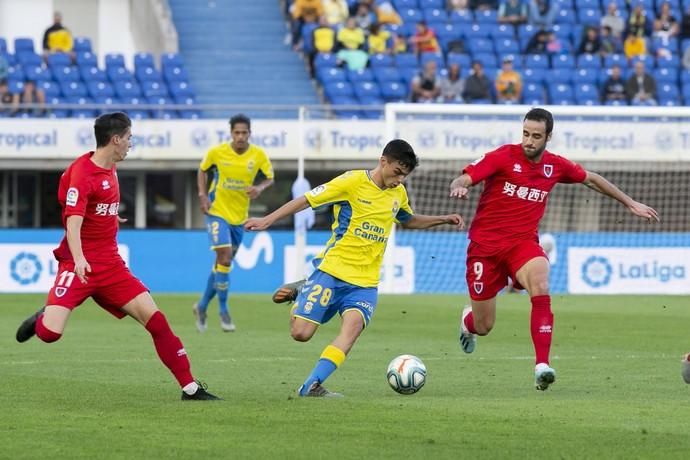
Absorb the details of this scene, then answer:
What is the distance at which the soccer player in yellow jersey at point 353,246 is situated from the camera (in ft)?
33.5

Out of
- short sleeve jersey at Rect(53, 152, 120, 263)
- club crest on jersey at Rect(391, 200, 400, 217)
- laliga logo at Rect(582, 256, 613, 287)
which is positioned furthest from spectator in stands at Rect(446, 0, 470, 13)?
short sleeve jersey at Rect(53, 152, 120, 263)

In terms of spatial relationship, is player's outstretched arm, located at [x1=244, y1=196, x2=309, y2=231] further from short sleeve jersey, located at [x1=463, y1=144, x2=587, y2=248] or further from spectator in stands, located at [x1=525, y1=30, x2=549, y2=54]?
spectator in stands, located at [x1=525, y1=30, x2=549, y2=54]

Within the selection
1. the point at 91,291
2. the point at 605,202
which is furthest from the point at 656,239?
the point at 91,291

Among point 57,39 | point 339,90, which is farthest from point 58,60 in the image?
point 339,90

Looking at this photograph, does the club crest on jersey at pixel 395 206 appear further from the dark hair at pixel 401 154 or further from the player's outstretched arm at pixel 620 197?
the player's outstretched arm at pixel 620 197

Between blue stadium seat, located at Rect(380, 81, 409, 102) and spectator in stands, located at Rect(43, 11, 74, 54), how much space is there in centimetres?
659

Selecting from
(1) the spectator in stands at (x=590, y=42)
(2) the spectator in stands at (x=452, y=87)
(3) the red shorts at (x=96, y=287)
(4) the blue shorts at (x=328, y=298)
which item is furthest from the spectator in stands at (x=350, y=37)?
(3) the red shorts at (x=96, y=287)

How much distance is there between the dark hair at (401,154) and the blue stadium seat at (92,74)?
65.1ft

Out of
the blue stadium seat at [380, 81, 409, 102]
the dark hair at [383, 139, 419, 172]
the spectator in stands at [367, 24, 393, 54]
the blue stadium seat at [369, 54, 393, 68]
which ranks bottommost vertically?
the dark hair at [383, 139, 419, 172]

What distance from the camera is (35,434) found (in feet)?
26.6

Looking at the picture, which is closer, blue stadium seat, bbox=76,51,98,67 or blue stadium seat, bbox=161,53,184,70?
blue stadium seat, bbox=76,51,98,67

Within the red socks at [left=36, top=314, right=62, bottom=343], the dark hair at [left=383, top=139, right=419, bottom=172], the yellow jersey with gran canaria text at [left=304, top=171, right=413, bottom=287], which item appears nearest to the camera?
the red socks at [left=36, top=314, right=62, bottom=343]

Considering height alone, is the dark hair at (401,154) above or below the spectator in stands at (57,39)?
below

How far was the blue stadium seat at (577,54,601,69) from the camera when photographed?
30812 millimetres
